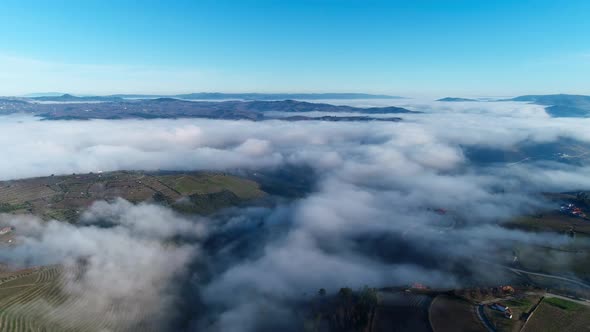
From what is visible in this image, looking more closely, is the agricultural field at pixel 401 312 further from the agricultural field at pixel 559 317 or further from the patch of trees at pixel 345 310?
the agricultural field at pixel 559 317

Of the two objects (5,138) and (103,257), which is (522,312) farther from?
(5,138)

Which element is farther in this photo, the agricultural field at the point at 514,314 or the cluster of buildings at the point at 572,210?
the cluster of buildings at the point at 572,210

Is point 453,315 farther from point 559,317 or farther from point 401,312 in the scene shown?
point 559,317

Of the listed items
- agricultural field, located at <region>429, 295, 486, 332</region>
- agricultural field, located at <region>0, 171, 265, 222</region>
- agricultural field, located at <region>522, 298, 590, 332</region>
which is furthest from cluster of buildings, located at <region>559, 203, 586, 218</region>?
agricultural field, located at <region>0, 171, 265, 222</region>

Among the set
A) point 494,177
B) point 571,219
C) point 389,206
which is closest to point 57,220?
point 389,206

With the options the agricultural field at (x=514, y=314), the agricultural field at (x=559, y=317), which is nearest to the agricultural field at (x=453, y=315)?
the agricultural field at (x=514, y=314)
